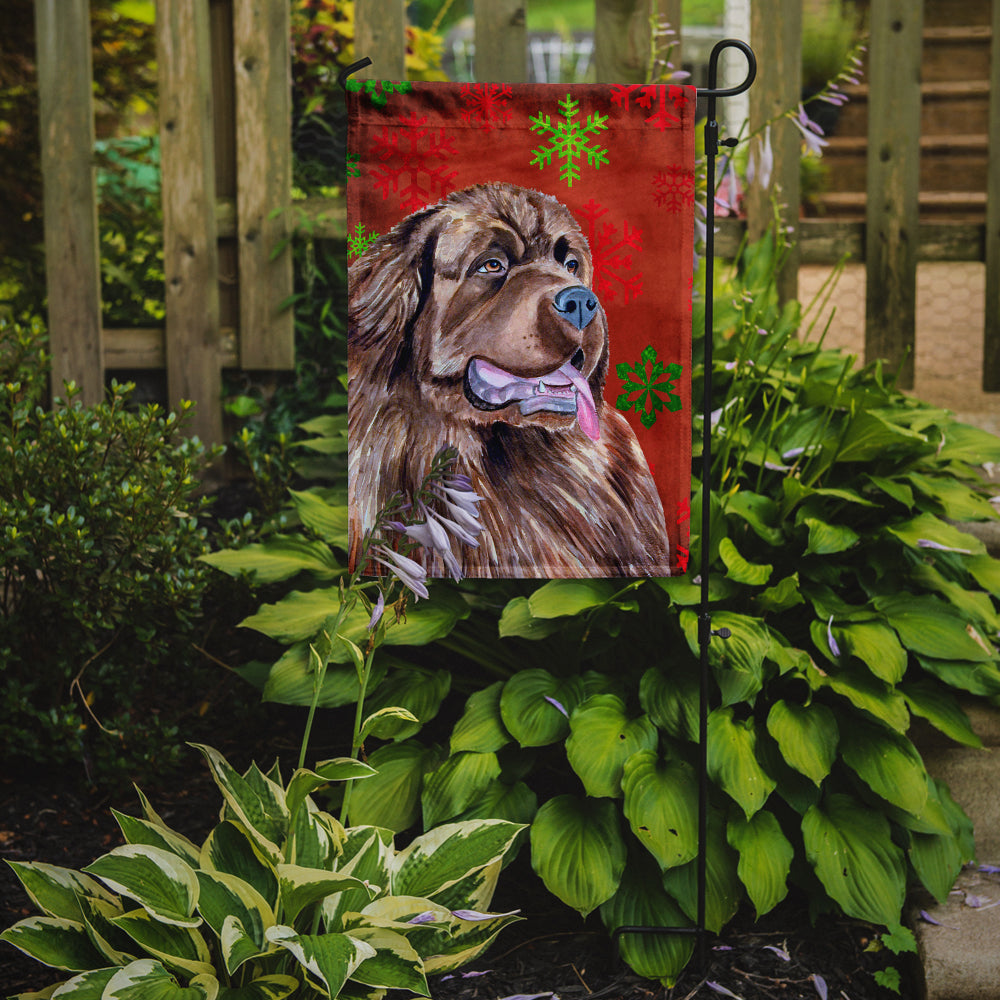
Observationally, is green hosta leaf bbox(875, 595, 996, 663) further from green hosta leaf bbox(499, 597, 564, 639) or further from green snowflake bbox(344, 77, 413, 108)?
green snowflake bbox(344, 77, 413, 108)

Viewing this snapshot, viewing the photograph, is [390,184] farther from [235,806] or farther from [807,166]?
[807,166]

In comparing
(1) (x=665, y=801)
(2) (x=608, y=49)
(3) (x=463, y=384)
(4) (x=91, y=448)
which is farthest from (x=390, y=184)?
(2) (x=608, y=49)

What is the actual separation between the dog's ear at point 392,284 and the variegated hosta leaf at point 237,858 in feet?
2.86

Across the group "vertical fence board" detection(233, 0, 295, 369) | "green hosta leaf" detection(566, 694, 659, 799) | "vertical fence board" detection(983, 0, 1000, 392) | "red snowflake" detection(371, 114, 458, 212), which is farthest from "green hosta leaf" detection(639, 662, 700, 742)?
"vertical fence board" detection(983, 0, 1000, 392)

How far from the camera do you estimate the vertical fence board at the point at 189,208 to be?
3.28 m

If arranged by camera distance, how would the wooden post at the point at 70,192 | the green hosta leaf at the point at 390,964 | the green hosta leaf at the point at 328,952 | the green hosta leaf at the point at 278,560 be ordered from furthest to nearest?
the wooden post at the point at 70,192 → the green hosta leaf at the point at 278,560 → the green hosta leaf at the point at 390,964 → the green hosta leaf at the point at 328,952

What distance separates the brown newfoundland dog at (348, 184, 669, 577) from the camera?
183 cm

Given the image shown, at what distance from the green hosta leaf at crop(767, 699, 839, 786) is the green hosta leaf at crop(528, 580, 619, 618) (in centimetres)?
41

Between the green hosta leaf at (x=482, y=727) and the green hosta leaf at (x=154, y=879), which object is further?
the green hosta leaf at (x=482, y=727)

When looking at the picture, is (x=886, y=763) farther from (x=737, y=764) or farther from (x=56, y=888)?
(x=56, y=888)

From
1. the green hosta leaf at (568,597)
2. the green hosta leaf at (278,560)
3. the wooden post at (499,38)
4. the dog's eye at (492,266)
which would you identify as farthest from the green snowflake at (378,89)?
the wooden post at (499,38)

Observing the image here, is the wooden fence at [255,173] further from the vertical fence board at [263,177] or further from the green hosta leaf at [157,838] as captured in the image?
the green hosta leaf at [157,838]

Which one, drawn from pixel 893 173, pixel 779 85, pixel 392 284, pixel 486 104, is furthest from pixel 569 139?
pixel 893 173

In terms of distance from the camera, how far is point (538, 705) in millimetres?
2059
